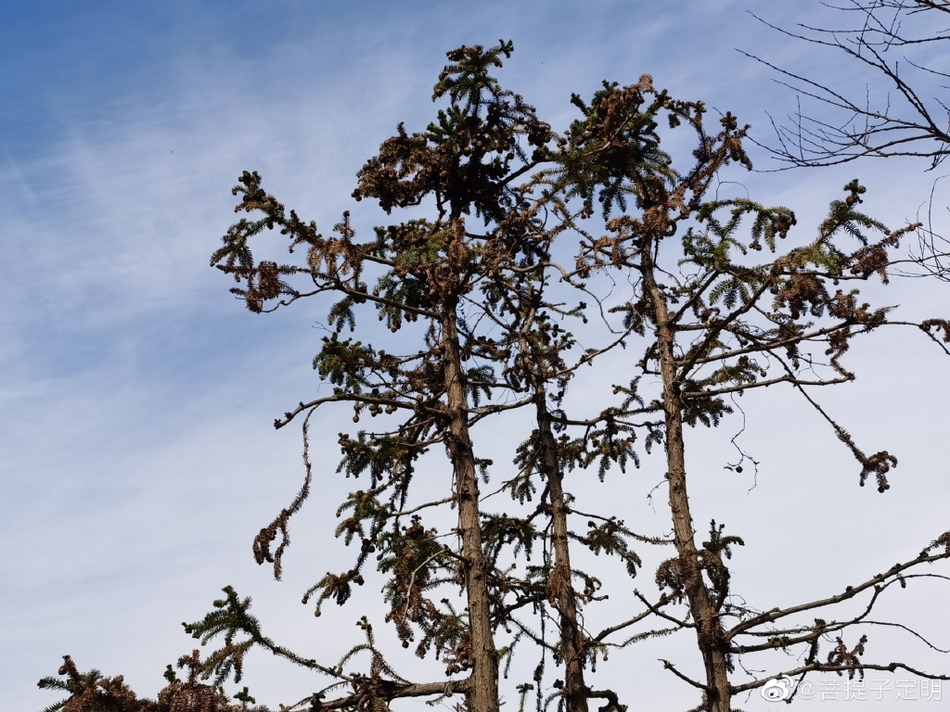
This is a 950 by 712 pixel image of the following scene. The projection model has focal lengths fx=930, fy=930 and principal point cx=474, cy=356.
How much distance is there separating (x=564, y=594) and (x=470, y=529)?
1.57 meters

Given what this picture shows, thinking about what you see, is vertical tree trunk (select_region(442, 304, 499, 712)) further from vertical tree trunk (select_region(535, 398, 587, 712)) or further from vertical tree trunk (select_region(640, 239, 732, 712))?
vertical tree trunk (select_region(640, 239, 732, 712))

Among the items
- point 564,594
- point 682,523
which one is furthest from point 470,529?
point 682,523

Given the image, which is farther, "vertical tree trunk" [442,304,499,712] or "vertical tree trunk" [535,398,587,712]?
"vertical tree trunk" [535,398,587,712]

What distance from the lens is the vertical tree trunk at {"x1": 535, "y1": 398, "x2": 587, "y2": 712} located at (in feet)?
37.4

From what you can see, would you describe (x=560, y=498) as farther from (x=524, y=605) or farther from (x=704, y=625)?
(x=704, y=625)

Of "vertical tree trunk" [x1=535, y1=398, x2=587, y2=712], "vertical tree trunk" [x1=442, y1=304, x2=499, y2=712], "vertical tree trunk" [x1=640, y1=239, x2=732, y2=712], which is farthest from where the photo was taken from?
"vertical tree trunk" [x1=535, y1=398, x2=587, y2=712]

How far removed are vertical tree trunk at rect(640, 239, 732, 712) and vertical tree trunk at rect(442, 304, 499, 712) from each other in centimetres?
227

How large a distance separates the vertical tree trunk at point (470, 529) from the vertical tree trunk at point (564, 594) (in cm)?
111

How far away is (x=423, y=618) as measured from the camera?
10133 millimetres

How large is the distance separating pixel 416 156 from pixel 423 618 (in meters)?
6.43

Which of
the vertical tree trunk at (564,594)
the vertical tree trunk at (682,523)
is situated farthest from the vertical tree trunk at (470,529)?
the vertical tree trunk at (682,523)

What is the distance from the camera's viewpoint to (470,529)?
36.6 feet

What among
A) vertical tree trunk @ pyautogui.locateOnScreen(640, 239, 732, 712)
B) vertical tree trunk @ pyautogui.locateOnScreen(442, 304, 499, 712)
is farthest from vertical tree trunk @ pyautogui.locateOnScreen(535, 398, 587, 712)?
vertical tree trunk @ pyautogui.locateOnScreen(640, 239, 732, 712)

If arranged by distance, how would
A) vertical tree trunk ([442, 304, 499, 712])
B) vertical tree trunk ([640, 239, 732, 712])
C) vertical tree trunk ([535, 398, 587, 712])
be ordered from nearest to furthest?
vertical tree trunk ([640, 239, 732, 712])
vertical tree trunk ([442, 304, 499, 712])
vertical tree trunk ([535, 398, 587, 712])
